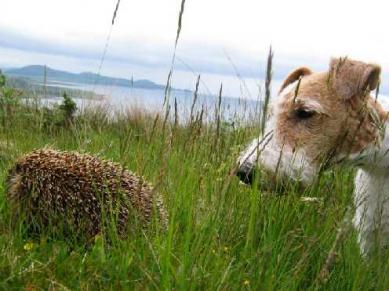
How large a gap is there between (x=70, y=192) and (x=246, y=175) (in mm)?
1074

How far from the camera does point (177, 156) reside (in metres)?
3.99

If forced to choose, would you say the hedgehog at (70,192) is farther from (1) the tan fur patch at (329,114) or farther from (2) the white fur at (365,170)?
(1) the tan fur patch at (329,114)

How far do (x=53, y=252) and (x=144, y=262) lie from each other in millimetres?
595

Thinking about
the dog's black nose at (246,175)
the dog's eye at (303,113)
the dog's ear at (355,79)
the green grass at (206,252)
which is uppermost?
the dog's ear at (355,79)

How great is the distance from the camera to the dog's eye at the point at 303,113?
402 cm

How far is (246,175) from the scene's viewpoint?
3432 millimetres

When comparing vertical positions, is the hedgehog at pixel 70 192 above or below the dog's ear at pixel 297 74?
below

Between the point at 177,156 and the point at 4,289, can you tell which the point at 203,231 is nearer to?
the point at 4,289

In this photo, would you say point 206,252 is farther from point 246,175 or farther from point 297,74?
point 297,74

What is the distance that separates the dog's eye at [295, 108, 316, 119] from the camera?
13.2ft

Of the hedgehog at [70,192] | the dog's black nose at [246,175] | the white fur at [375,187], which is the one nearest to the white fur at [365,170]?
the white fur at [375,187]

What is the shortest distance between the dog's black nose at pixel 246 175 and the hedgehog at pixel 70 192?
0.51 meters

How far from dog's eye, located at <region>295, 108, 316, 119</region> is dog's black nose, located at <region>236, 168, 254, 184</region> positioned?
30.7 inches

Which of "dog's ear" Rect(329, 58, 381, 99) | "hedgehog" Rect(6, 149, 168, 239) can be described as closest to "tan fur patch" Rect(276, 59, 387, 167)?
"dog's ear" Rect(329, 58, 381, 99)
